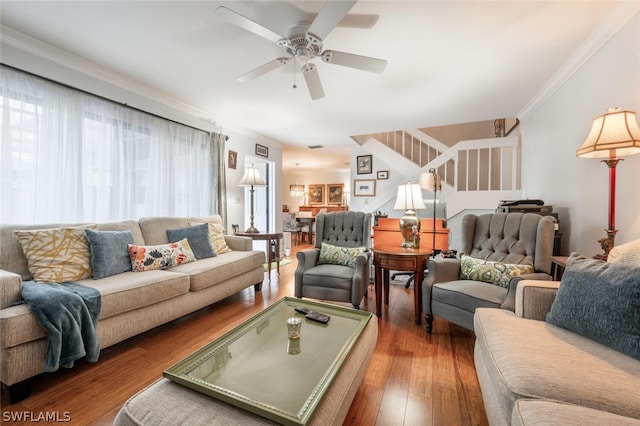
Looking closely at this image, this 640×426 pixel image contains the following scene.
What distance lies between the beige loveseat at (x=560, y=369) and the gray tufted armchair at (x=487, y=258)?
1.59 ft

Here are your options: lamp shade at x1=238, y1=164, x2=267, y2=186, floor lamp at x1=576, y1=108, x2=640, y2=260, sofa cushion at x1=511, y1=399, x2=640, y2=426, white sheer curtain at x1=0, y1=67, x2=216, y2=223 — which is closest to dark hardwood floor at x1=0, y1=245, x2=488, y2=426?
sofa cushion at x1=511, y1=399, x2=640, y2=426

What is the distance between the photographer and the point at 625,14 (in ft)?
6.04

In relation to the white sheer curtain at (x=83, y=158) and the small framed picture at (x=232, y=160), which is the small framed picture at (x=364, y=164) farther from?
the white sheer curtain at (x=83, y=158)

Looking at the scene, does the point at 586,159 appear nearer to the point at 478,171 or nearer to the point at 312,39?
the point at 478,171

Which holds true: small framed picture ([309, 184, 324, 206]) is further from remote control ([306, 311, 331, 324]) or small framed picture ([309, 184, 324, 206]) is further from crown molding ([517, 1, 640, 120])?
remote control ([306, 311, 331, 324])

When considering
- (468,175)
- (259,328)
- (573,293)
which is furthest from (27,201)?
(468,175)

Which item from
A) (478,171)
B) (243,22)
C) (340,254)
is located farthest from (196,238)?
(478,171)

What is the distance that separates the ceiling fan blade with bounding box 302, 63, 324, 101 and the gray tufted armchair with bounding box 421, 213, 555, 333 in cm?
180

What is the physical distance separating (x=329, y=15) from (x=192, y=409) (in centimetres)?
199

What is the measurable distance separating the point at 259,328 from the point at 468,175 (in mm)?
4700

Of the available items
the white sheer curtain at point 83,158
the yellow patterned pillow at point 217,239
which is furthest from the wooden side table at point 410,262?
the white sheer curtain at point 83,158

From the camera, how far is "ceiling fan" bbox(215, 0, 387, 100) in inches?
61.3

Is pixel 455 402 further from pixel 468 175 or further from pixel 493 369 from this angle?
pixel 468 175

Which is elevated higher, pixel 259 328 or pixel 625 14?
pixel 625 14
